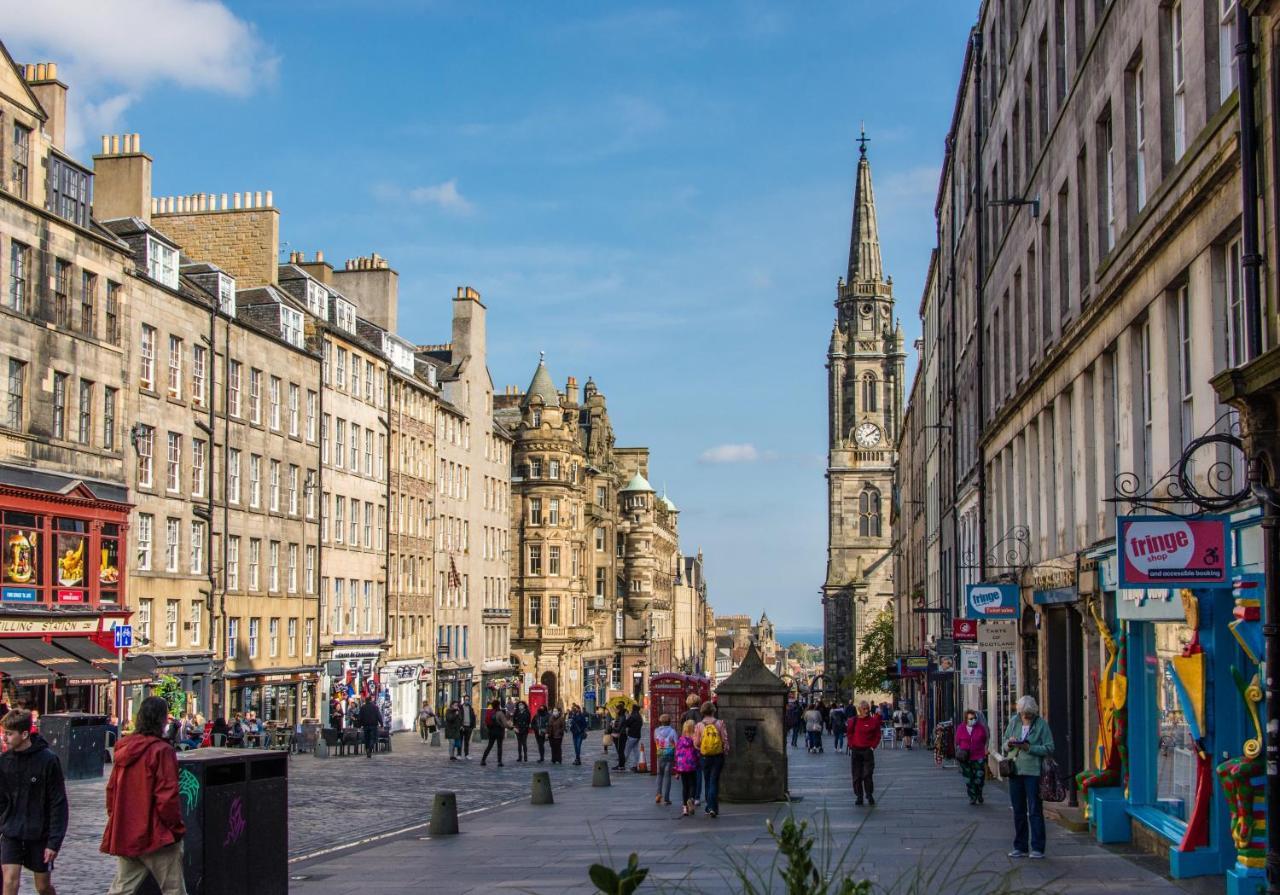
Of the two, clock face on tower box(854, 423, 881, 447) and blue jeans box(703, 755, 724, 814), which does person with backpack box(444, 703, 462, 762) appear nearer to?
blue jeans box(703, 755, 724, 814)

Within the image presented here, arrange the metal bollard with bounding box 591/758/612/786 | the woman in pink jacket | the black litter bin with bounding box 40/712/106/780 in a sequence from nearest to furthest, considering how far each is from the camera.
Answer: the woman in pink jacket
the black litter bin with bounding box 40/712/106/780
the metal bollard with bounding box 591/758/612/786

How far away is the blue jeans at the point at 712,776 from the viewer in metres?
22.8

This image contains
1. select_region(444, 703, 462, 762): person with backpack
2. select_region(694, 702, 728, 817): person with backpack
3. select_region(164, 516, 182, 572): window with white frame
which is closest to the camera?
select_region(694, 702, 728, 817): person with backpack

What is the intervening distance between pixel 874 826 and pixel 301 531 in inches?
1593

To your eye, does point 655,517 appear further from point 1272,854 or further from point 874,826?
point 1272,854

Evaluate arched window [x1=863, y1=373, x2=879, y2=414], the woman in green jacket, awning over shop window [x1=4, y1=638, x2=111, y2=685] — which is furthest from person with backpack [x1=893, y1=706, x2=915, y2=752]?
arched window [x1=863, y1=373, x2=879, y2=414]

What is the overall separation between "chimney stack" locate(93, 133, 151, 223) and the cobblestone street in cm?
1872

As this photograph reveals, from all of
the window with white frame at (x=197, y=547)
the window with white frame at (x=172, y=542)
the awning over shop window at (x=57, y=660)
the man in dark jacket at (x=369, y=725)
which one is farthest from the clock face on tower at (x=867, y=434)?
the awning over shop window at (x=57, y=660)

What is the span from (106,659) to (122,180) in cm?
1791

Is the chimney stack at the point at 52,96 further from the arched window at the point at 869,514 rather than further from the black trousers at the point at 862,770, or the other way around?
the arched window at the point at 869,514

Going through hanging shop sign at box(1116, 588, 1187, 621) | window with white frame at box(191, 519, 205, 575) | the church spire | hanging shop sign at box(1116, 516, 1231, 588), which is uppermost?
the church spire

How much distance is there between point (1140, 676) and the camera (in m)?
17.7

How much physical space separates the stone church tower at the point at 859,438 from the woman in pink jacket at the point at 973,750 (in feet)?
415

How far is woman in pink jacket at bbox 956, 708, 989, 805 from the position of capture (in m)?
23.6
